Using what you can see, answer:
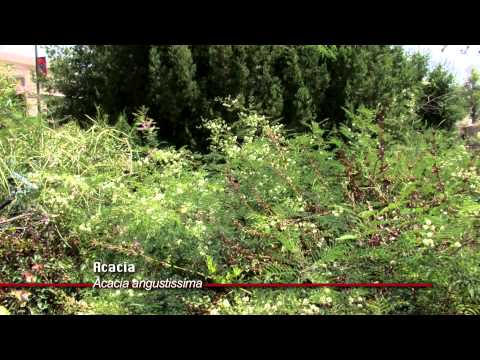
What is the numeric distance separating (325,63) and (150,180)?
4.50m

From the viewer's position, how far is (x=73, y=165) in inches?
165

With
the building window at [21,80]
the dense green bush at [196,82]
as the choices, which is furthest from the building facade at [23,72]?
the dense green bush at [196,82]

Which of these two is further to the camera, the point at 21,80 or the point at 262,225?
the point at 21,80

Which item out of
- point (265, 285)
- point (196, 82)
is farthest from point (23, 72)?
point (265, 285)

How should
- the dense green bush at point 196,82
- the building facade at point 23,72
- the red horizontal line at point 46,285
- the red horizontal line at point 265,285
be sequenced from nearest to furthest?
the red horizontal line at point 265,285 < the red horizontal line at point 46,285 < the building facade at point 23,72 < the dense green bush at point 196,82

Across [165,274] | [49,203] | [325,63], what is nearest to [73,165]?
[49,203]

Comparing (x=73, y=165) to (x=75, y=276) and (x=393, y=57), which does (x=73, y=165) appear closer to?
(x=75, y=276)

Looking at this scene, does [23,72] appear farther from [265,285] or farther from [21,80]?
[265,285]

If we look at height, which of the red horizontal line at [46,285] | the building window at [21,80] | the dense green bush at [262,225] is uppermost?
the building window at [21,80]

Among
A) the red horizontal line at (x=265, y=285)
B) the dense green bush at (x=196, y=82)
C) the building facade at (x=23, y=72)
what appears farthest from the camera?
the dense green bush at (x=196, y=82)

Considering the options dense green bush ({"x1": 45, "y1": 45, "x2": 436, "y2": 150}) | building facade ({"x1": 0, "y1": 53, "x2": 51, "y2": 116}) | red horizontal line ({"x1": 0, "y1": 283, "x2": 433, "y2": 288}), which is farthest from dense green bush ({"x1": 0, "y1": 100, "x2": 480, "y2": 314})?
dense green bush ({"x1": 45, "y1": 45, "x2": 436, "y2": 150})

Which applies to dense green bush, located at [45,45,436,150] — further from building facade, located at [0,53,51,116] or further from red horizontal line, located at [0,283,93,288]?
red horizontal line, located at [0,283,93,288]

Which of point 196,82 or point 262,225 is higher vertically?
point 196,82

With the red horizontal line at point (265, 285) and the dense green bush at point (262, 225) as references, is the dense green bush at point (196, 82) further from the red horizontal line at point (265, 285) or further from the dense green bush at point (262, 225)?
the red horizontal line at point (265, 285)
